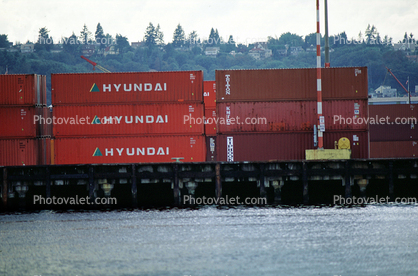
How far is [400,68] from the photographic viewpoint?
199m

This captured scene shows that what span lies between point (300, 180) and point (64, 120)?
14.5 m

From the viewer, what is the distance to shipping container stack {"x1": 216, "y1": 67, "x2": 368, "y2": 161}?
Answer: 3148 cm

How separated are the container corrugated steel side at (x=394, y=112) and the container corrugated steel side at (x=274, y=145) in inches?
1055

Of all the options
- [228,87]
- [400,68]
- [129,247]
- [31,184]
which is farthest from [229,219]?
[400,68]

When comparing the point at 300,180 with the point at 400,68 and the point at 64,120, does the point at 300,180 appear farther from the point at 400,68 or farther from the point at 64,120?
the point at 400,68

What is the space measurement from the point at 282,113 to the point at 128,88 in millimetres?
9400

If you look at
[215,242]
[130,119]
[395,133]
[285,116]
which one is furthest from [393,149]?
[215,242]

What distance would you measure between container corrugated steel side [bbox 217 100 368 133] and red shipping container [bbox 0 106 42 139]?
37.9ft

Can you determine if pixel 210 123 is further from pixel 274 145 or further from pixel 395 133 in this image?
pixel 395 133

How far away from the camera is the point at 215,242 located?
821 inches

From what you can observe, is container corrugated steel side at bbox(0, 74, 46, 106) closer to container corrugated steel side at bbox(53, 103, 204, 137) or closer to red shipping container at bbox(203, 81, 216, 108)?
container corrugated steel side at bbox(53, 103, 204, 137)

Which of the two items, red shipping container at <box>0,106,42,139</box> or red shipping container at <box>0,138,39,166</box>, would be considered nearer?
red shipping container at <box>0,138,39,166</box>

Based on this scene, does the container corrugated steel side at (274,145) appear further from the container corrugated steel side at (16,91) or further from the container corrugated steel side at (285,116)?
the container corrugated steel side at (16,91)
